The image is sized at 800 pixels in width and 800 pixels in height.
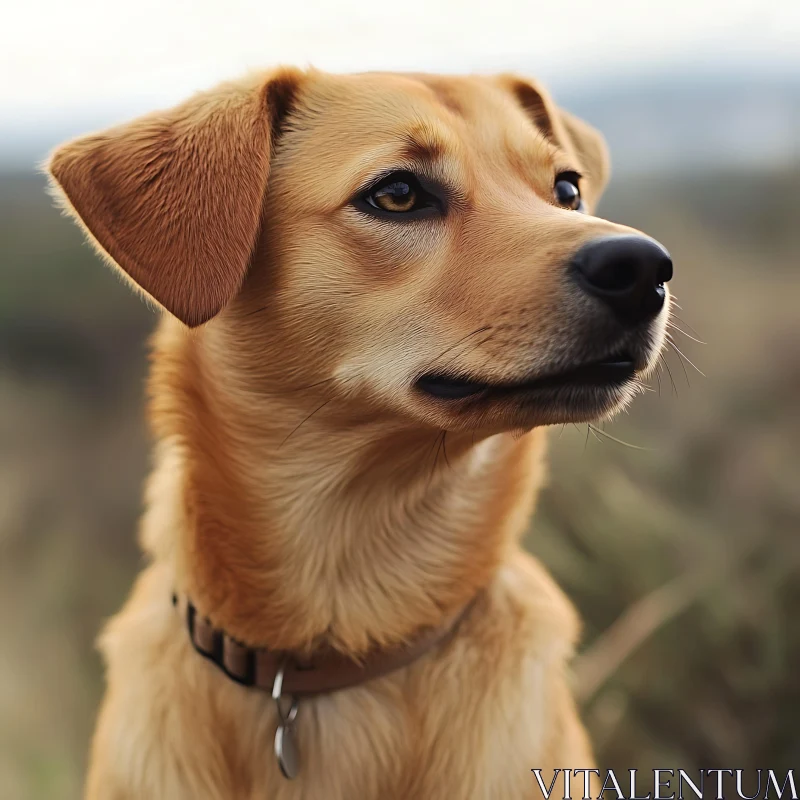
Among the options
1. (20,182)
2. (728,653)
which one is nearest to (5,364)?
(20,182)

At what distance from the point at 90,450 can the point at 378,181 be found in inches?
125

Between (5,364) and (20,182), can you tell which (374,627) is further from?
(20,182)

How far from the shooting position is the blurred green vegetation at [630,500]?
11.8 ft

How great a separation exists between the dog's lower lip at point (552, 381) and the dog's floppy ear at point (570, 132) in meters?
0.88

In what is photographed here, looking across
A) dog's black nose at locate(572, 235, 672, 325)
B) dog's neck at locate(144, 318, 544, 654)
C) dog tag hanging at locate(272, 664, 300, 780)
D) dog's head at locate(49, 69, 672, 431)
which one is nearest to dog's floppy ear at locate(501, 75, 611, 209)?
dog's head at locate(49, 69, 672, 431)

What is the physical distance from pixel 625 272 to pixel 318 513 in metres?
0.99

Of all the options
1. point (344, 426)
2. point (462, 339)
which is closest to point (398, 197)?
point (462, 339)

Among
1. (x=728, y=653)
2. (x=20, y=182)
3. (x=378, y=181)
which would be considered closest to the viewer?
(x=378, y=181)

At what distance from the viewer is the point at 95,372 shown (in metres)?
4.63

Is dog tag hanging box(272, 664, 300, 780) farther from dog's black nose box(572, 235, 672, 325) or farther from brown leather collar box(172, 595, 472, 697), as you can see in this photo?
dog's black nose box(572, 235, 672, 325)

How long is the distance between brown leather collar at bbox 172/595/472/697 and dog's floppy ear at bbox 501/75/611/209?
1425 millimetres

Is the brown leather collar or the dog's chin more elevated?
the dog's chin

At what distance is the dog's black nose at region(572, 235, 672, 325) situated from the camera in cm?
158

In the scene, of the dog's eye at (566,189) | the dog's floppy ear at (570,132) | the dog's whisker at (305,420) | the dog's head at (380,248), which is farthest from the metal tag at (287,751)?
the dog's floppy ear at (570,132)
